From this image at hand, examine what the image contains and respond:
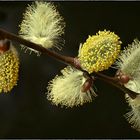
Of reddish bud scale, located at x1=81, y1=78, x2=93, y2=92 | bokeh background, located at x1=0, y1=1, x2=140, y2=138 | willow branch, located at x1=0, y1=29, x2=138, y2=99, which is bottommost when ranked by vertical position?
bokeh background, located at x1=0, y1=1, x2=140, y2=138

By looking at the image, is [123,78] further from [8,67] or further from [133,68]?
[8,67]

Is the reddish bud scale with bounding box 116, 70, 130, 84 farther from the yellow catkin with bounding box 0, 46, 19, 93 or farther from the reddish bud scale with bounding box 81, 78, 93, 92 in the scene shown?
the yellow catkin with bounding box 0, 46, 19, 93

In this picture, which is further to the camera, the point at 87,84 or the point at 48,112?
the point at 48,112

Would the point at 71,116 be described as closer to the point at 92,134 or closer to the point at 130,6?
the point at 92,134

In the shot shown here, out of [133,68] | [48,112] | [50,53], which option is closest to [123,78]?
[133,68]

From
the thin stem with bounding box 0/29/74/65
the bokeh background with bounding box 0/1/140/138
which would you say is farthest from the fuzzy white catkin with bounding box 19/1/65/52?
the bokeh background with bounding box 0/1/140/138

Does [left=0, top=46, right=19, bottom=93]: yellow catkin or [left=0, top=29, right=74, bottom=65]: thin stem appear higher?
[left=0, top=29, right=74, bottom=65]: thin stem

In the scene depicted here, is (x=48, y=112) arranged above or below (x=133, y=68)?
below

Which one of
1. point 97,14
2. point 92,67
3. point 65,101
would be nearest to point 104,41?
point 92,67
